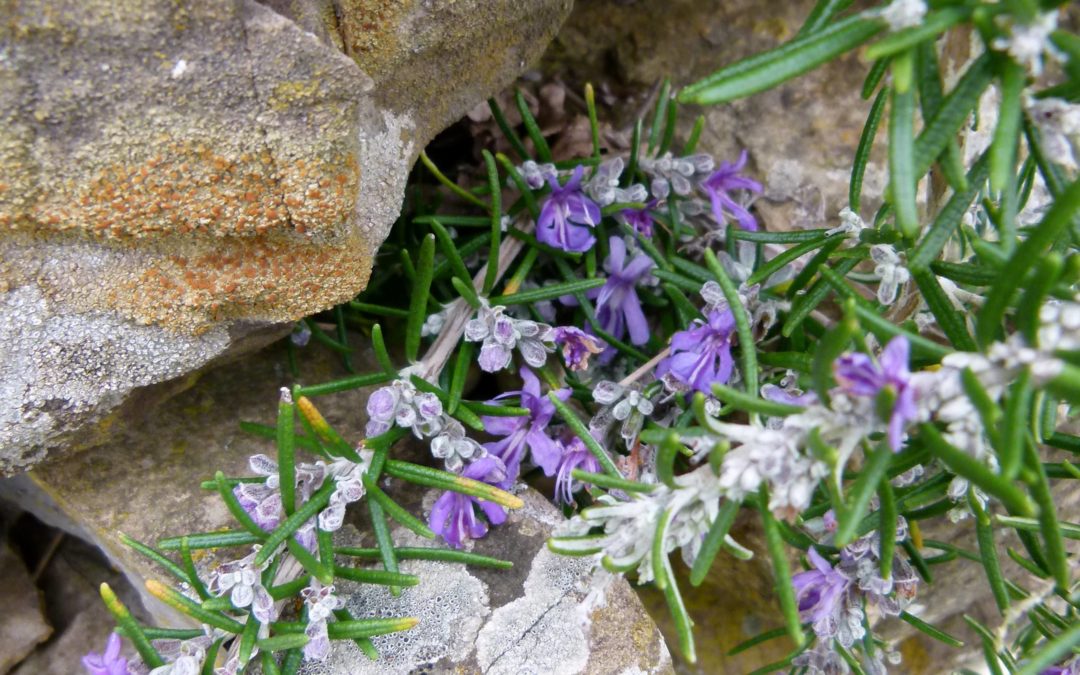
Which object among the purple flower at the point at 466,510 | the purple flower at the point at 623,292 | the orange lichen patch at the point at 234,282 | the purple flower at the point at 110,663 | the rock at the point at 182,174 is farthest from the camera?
the purple flower at the point at 623,292

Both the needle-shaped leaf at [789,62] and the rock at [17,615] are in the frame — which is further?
the rock at [17,615]

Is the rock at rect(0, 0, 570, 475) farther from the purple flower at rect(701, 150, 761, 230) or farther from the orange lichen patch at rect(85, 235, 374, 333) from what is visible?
the purple flower at rect(701, 150, 761, 230)

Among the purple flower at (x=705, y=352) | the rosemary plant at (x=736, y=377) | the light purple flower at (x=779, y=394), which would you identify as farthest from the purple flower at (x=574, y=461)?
the light purple flower at (x=779, y=394)

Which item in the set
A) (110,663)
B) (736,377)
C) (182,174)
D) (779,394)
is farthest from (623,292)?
(110,663)

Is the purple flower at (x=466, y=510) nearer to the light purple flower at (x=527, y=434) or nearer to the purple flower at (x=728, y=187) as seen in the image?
the light purple flower at (x=527, y=434)

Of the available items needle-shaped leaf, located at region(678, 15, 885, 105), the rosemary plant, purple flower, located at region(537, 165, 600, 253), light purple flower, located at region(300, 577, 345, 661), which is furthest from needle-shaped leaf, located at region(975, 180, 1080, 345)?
light purple flower, located at region(300, 577, 345, 661)

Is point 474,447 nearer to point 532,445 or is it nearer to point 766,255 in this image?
point 532,445

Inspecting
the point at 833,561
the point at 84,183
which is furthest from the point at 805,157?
the point at 84,183
